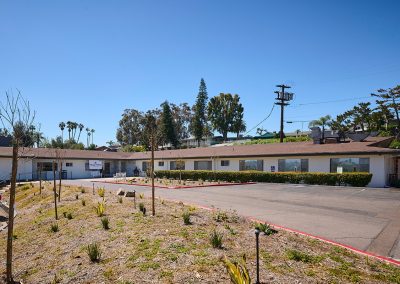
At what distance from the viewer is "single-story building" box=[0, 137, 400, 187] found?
2695cm

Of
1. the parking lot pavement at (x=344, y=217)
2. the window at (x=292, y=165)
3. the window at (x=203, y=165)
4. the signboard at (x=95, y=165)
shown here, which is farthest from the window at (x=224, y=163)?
the parking lot pavement at (x=344, y=217)

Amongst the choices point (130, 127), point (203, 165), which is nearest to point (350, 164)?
point (203, 165)

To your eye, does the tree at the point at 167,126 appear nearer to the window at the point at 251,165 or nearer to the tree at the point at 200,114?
the tree at the point at 200,114

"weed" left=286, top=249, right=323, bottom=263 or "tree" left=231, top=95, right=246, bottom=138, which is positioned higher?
"tree" left=231, top=95, right=246, bottom=138

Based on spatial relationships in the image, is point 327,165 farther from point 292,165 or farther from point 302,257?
point 302,257

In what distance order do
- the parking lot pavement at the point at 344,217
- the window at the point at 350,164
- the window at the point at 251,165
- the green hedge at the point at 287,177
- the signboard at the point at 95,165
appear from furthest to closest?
the signboard at the point at 95,165, the window at the point at 251,165, the window at the point at 350,164, the green hedge at the point at 287,177, the parking lot pavement at the point at 344,217

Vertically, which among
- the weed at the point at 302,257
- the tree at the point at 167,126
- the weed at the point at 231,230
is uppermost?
the tree at the point at 167,126

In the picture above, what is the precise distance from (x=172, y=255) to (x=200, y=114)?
244 ft

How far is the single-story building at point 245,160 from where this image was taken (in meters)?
27.0

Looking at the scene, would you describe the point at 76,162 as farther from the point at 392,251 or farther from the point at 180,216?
the point at 392,251

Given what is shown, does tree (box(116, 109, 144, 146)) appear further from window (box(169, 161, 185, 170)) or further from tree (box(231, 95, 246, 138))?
window (box(169, 161, 185, 170))

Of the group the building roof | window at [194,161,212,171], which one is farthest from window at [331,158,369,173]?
window at [194,161,212,171]

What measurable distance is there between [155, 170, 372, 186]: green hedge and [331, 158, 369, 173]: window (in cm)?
137

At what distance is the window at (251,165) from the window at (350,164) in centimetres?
798
